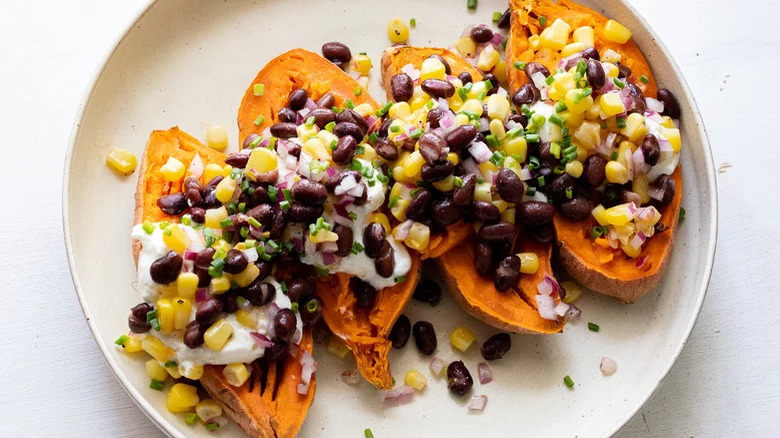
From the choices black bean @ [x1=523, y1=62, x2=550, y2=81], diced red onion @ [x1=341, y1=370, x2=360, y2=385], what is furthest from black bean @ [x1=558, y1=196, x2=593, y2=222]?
diced red onion @ [x1=341, y1=370, x2=360, y2=385]

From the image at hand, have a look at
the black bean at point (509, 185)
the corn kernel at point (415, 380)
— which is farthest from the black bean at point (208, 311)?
the black bean at point (509, 185)

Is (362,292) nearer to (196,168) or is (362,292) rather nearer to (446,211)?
(446,211)

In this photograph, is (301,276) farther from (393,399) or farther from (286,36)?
(286,36)

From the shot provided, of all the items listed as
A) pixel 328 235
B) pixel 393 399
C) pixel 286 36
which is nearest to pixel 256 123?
pixel 286 36

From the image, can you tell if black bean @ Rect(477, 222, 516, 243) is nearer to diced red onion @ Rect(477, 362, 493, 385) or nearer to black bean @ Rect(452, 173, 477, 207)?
black bean @ Rect(452, 173, 477, 207)

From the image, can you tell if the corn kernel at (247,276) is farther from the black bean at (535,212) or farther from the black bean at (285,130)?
the black bean at (535,212)

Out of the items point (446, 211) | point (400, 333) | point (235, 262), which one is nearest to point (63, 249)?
point (235, 262)
